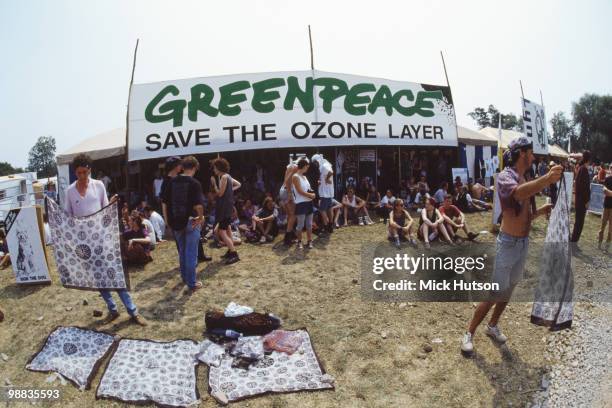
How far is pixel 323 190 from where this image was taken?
8602 millimetres

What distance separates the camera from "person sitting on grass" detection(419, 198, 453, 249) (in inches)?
307

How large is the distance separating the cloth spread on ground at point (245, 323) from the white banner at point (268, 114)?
22.2ft

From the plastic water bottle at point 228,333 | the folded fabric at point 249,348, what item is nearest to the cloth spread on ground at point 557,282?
the folded fabric at point 249,348

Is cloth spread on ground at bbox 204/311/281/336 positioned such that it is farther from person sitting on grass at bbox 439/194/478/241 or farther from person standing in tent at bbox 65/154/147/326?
person sitting on grass at bbox 439/194/478/241

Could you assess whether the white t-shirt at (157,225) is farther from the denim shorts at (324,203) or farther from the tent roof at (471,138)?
the tent roof at (471,138)

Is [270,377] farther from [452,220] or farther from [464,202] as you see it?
[464,202]

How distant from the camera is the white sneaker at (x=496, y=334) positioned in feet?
12.9

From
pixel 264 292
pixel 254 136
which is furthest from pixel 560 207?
pixel 254 136

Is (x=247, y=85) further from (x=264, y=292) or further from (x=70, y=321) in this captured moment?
(x=70, y=321)

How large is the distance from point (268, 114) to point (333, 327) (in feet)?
24.7

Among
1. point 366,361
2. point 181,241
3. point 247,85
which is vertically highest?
point 247,85

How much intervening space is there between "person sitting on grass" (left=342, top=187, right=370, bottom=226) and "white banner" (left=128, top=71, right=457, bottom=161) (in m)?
1.89

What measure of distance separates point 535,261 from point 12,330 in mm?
7882

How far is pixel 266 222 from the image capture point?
843 cm
